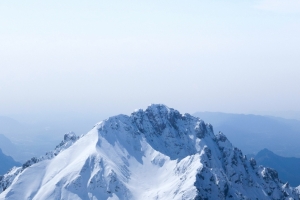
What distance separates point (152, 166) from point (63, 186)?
40784 millimetres

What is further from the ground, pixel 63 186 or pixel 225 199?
pixel 63 186

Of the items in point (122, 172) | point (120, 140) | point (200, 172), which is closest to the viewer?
point (200, 172)

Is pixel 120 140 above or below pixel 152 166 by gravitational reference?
above

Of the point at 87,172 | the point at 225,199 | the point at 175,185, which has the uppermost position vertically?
the point at 87,172

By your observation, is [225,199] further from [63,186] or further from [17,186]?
[17,186]

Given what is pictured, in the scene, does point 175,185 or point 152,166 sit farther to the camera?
point 152,166

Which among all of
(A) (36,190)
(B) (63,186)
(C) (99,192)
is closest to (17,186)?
(A) (36,190)

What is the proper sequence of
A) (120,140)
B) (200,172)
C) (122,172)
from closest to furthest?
(200,172)
(122,172)
(120,140)

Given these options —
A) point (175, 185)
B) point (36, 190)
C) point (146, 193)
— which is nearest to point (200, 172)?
point (175, 185)

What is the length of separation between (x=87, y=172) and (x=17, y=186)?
27636mm

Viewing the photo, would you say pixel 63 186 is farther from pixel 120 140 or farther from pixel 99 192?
pixel 120 140

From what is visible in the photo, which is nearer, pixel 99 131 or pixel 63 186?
pixel 63 186

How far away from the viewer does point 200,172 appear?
16050 cm

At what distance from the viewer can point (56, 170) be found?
587ft
